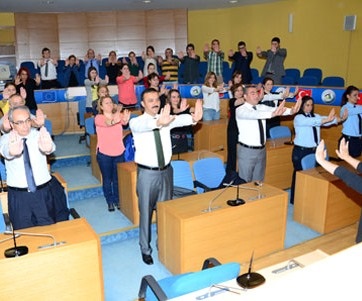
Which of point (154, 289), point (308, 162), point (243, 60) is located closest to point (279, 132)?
point (308, 162)

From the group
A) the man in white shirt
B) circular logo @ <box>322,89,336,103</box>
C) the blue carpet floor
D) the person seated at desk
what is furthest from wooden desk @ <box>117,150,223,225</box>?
the man in white shirt

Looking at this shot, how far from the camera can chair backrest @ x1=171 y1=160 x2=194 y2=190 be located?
4.70 metres

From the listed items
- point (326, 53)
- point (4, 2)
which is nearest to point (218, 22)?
point (326, 53)

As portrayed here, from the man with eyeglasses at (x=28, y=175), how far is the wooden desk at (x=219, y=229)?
108 centimetres

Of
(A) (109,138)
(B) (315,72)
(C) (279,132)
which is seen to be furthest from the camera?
(B) (315,72)

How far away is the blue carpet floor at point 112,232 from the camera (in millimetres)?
3920

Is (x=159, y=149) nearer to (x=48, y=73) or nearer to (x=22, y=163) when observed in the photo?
(x=22, y=163)

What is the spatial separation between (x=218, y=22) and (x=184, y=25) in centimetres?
116

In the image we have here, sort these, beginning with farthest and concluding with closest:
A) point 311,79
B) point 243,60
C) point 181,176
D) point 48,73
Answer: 1. point 48,73
2. point 243,60
3. point 311,79
4. point 181,176

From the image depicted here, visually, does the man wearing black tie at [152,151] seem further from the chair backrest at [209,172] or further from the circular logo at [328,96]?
the circular logo at [328,96]

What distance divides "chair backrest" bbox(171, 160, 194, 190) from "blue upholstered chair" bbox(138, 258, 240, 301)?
205cm

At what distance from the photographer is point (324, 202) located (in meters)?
4.76

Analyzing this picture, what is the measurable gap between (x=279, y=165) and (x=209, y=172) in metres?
1.65

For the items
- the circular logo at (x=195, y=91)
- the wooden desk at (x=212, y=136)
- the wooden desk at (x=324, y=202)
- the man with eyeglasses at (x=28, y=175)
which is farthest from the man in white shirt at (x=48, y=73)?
the wooden desk at (x=324, y=202)
